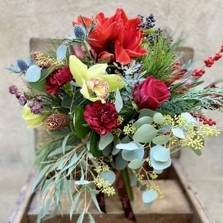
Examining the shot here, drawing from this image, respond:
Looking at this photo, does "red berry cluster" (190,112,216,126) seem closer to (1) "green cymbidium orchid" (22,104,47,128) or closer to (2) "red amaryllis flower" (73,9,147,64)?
(2) "red amaryllis flower" (73,9,147,64)

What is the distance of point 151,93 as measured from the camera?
695 millimetres

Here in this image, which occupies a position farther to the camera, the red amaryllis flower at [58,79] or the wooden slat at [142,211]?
the wooden slat at [142,211]

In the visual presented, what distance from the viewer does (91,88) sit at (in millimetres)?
687

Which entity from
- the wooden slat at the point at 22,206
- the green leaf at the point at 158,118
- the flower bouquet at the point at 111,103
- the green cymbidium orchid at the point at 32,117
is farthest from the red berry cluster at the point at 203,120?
the wooden slat at the point at 22,206

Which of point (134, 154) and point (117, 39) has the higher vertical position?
point (117, 39)

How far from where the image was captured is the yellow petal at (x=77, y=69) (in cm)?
69

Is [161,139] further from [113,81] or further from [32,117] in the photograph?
[32,117]

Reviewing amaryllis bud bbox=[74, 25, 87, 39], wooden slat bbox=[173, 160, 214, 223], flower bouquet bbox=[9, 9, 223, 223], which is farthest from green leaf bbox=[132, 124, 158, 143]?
wooden slat bbox=[173, 160, 214, 223]

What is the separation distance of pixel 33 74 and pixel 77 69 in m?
0.09

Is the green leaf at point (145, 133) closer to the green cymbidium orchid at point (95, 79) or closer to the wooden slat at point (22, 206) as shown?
the green cymbidium orchid at point (95, 79)

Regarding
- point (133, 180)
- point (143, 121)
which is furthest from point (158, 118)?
point (133, 180)

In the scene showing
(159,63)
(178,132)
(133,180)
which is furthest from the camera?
(133,180)

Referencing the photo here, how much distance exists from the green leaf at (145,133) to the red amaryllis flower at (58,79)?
18cm

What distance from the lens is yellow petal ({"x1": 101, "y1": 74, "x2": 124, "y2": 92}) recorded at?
0.70 meters
